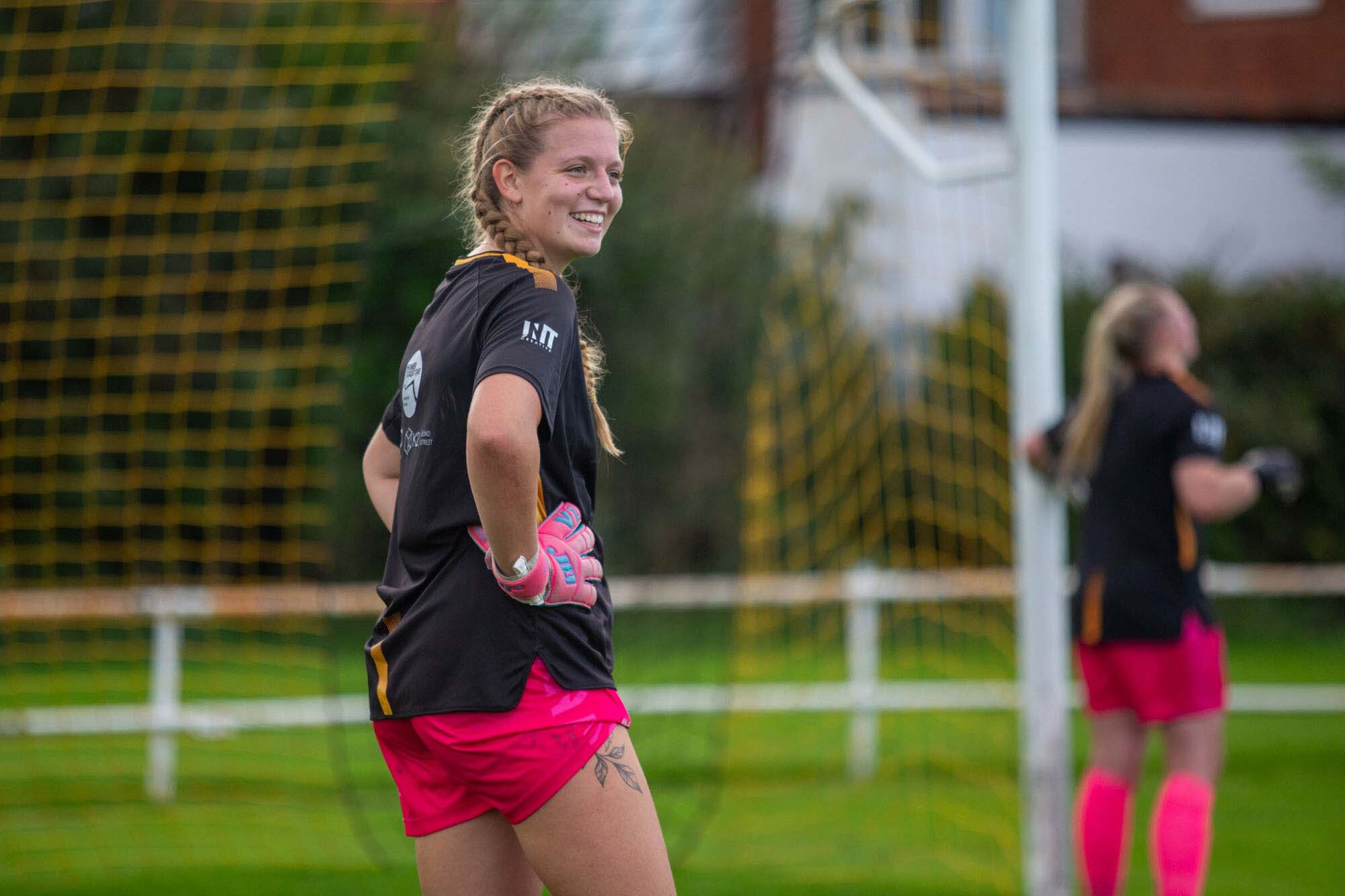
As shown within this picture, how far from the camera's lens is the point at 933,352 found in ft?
26.2

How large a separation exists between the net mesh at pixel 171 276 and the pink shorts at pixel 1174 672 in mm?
5240

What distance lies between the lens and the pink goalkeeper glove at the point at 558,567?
1.86 m

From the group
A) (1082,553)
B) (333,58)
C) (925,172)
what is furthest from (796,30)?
(333,58)

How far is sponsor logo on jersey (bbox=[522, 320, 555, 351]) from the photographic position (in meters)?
1.86

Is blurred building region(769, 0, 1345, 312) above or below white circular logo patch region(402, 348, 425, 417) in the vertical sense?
above

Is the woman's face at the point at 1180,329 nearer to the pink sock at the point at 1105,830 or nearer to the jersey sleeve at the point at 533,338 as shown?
the pink sock at the point at 1105,830

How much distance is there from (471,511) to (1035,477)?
2.44m

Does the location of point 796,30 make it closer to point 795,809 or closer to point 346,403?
point 795,809

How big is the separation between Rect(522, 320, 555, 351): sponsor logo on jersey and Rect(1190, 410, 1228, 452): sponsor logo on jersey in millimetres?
2275

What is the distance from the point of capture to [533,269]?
195 cm

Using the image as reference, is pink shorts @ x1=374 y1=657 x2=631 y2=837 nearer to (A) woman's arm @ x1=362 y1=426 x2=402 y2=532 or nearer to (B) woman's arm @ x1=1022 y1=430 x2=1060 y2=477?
(A) woman's arm @ x1=362 y1=426 x2=402 y2=532

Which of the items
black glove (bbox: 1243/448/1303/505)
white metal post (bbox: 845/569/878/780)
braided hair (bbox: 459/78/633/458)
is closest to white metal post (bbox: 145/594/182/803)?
white metal post (bbox: 845/569/878/780)

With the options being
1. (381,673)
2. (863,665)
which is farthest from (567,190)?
(863,665)

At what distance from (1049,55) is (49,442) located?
19.6ft
